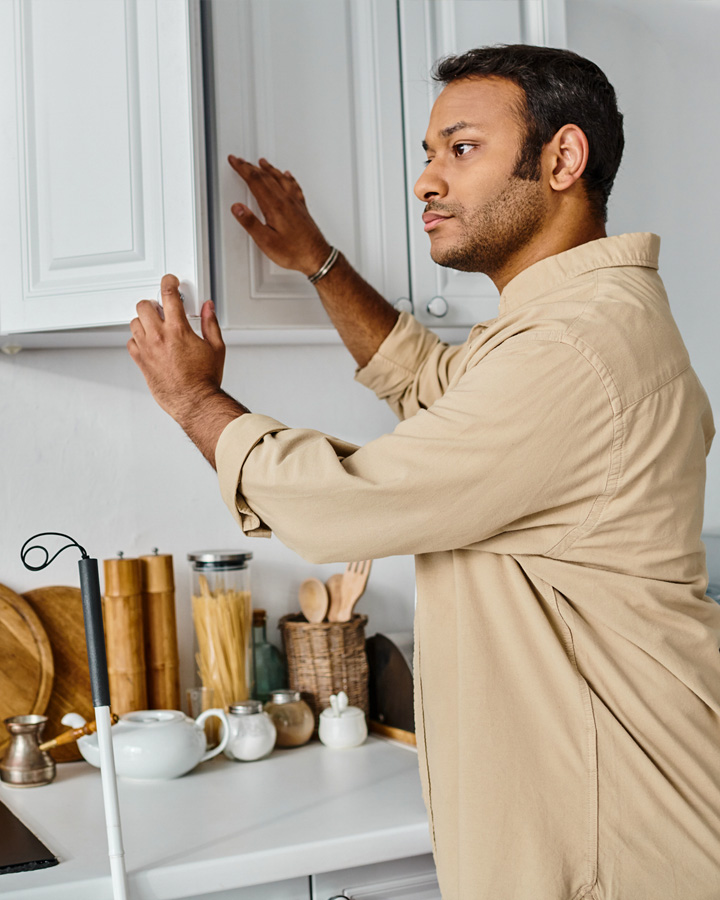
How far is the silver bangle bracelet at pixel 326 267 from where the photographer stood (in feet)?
4.85

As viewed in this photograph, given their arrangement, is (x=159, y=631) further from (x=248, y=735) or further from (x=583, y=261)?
(x=583, y=261)

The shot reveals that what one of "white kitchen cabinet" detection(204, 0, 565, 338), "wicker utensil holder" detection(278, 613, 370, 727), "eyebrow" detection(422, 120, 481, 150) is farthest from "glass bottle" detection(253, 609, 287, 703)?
"eyebrow" detection(422, 120, 481, 150)

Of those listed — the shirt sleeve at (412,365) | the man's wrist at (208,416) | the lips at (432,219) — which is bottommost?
the man's wrist at (208,416)

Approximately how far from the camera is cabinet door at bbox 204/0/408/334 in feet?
4.64

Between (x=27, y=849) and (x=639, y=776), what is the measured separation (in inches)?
29.9

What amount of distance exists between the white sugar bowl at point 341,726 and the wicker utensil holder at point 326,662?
6 cm

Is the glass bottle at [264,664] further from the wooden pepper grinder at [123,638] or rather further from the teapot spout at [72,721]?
the teapot spout at [72,721]

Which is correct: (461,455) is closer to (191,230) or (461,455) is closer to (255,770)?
(191,230)

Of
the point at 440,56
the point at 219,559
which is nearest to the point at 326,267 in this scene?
the point at 440,56

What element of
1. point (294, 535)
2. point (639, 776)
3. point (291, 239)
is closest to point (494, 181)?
point (291, 239)

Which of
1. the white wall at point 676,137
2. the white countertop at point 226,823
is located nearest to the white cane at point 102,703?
the white countertop at point 226,823

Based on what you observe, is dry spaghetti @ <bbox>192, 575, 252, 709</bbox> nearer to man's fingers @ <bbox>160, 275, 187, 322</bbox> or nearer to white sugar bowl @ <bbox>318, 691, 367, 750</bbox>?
white sugar bowl @ <bbox>318, 691, 367, 750</bbox>

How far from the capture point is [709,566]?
72.2 inches

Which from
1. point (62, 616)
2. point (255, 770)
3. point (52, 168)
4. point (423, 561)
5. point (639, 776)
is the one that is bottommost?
point (255, 770)
